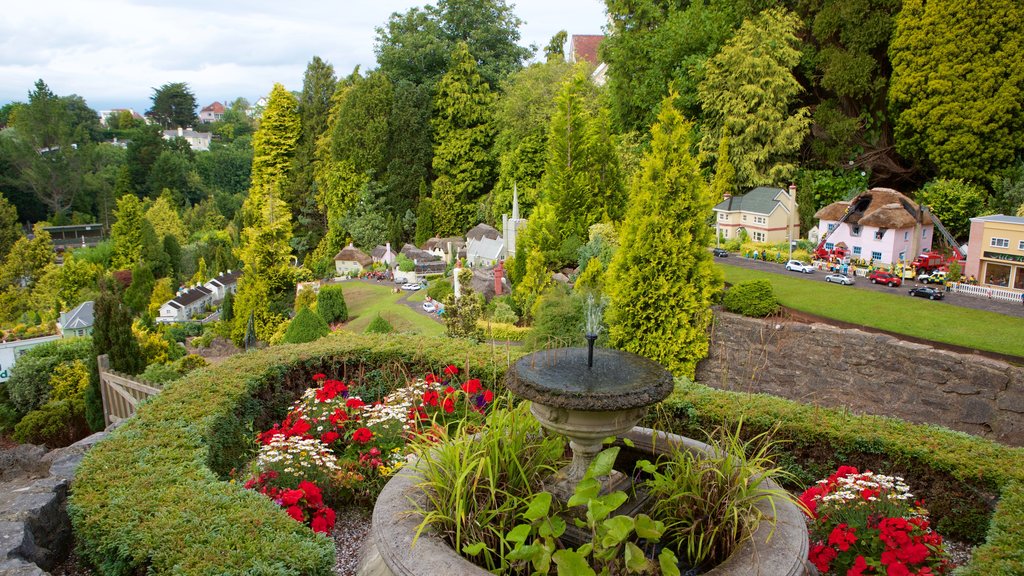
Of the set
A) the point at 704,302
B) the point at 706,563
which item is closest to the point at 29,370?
the point at 704,302

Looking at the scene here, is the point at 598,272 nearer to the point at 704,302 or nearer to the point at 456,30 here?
the point at 704,302

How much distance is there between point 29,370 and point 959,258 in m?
24.8

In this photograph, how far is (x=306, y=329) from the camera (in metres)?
15.0

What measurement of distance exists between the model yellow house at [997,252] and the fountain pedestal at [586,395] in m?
12.9

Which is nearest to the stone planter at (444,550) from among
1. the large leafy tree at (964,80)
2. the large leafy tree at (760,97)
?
the large leafy tree at (964,80)

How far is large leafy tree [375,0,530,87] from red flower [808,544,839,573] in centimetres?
3266

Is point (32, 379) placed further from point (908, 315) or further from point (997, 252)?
point (997, 252)

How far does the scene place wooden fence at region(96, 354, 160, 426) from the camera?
857cm

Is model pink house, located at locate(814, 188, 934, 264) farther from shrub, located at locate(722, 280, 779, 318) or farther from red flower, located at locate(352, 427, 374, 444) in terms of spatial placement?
red flower, located at locate(352, 427, 374, 444)

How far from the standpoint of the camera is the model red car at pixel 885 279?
14539 mm

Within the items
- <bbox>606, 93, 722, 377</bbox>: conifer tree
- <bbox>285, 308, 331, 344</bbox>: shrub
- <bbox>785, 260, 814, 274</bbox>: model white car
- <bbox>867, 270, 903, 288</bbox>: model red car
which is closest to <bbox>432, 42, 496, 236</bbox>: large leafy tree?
<bbox>285, 308, 331, 344</bbox>: shrub

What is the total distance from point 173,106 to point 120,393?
88411mm

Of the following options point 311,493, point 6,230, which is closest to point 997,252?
point 311,493

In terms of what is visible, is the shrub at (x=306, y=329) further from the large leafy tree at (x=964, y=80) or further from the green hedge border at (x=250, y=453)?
the large leafy tree at (x=964, y=80)
